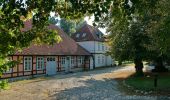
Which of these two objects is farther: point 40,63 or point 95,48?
point 95,48

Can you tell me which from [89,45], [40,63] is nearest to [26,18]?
[40,63]

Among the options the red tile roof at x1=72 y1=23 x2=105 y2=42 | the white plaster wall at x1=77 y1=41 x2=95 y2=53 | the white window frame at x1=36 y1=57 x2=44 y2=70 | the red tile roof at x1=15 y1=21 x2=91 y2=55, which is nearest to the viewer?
the red tile roof at x1=15 y1=21 x2=91 y2=55

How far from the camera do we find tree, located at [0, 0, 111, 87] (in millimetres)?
5164

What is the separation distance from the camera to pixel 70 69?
4212cm

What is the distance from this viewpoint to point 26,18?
5.80 metres

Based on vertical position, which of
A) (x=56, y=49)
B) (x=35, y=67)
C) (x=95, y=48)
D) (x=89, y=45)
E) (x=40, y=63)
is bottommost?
(x=35, y=67)

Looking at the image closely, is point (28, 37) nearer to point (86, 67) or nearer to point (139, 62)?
point (139, 62)

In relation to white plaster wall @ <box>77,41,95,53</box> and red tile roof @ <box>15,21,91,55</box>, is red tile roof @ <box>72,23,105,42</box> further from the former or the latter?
A: red tile roof @ <box>15,21,91,55</box>

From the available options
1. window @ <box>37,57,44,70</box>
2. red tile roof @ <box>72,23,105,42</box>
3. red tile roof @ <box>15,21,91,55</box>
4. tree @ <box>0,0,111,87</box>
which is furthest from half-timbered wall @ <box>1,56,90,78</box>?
tree @ <box>0,0,111,87</box>

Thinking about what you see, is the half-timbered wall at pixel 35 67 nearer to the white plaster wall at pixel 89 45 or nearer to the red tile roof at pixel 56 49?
the red tile roof at pixel 56 49

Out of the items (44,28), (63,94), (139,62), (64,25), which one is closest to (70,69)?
(139,62)

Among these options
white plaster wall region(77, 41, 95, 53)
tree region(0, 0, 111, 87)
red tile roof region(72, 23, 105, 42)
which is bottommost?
tree region(0, 0, 111, 87)

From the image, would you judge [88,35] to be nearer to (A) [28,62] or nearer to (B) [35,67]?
(B) [35,67]

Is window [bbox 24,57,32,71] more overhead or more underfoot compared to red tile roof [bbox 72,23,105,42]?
more underfoot
